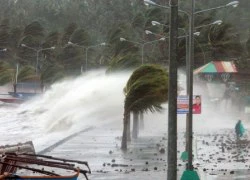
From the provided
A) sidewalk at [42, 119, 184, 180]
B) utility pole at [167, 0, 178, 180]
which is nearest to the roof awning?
sidewalk at [42, 119, 184, 180]

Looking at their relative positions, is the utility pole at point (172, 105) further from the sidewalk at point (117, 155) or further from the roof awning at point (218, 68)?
the roof awning at point (218, 68)

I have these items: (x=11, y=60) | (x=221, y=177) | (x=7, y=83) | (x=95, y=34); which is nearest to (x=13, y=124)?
(x=221, y=177)

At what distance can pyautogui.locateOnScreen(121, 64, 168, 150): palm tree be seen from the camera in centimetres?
2759

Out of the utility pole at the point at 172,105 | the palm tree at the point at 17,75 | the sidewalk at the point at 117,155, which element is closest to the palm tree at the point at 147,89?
the sidewalk at the point at 117,155

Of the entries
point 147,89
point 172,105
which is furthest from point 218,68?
point 172,105

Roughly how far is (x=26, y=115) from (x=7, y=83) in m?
46.7

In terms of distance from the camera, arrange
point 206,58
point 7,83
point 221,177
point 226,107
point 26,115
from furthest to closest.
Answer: point 7,83, point 206,58, point 226,107, point 26,115, point 221,177

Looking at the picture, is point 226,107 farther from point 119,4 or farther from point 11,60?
point 119,4

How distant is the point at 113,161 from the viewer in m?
24.6

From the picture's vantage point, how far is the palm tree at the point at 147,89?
90.5 feet

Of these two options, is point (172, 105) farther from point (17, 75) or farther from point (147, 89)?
point (17, 75)

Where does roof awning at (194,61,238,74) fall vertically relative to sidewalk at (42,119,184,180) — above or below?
above

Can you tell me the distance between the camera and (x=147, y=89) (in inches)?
1095

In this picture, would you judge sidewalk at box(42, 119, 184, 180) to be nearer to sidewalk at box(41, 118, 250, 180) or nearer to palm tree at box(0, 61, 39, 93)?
sidewalk at box(41, 118, 250, 180)
